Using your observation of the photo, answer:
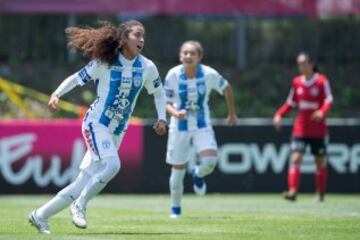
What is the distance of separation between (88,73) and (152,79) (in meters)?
0.78

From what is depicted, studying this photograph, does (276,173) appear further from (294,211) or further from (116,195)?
(294,211)

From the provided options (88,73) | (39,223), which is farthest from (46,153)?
(39,223)

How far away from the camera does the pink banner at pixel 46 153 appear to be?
20.0 m

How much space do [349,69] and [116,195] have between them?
914 centimetres

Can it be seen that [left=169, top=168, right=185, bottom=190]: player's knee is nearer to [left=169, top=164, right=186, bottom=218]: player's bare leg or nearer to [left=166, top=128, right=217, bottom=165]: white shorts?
[left=169, top=164, right=186, bottom=218]: player's bare leg

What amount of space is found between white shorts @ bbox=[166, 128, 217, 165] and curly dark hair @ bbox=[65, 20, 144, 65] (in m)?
3.06

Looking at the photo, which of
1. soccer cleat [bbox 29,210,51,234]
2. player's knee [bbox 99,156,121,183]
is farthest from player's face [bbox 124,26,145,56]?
soccer cleat [bbox 29,210,51,234]

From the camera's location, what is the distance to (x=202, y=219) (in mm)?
13695

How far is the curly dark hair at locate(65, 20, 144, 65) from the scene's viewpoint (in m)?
11.7

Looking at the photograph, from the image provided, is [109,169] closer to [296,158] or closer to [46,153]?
[296,158]

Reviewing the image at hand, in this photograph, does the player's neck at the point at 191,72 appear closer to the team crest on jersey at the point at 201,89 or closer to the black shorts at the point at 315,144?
the team crest on jersey at the point at 201,89

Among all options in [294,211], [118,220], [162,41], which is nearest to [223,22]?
[162,41]

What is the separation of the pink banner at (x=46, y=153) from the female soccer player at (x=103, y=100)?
838cm

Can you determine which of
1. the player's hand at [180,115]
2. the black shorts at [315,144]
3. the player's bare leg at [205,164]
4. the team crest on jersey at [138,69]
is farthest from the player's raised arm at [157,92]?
the black shorts at [315,144]
